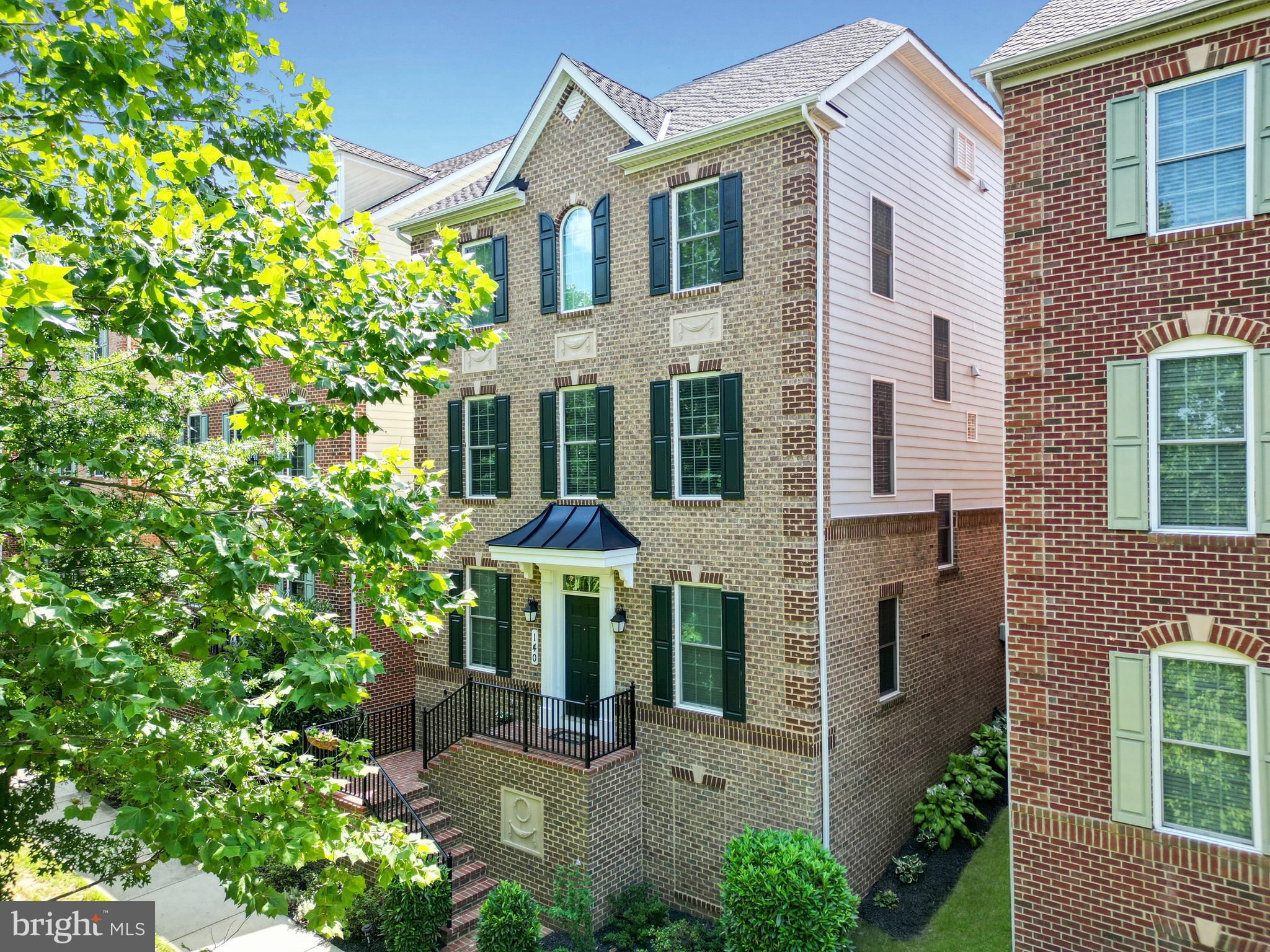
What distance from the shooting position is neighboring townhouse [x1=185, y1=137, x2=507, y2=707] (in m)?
17.2

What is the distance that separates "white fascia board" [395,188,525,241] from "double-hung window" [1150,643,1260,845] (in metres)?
11.9

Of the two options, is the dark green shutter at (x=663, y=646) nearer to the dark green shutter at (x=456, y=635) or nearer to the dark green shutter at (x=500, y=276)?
the dark green shutter at (x=456, y=635)

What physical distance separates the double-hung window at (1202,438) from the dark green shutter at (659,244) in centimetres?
667

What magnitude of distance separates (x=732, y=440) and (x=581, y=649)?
4673 millimetres

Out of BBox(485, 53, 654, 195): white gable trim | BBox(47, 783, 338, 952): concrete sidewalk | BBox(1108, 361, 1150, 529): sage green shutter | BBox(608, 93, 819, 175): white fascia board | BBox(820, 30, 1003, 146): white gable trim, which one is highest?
BBox(820, 30, 1003, 146): white gable trim

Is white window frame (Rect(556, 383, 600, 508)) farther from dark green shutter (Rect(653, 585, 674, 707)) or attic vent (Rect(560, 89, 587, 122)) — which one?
attic vent (Rect(560, 89, 587, 122))

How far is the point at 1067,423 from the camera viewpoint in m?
8.92

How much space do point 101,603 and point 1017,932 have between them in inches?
390

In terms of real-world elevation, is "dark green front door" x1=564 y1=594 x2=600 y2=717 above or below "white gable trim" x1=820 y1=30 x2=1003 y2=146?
below

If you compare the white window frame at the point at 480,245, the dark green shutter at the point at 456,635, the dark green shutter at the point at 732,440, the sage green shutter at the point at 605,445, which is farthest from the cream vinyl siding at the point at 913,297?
the dark green shutter at the point at 456,635

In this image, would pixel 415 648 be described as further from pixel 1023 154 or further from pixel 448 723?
pixel 1023 154

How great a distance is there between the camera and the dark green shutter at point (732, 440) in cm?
1159

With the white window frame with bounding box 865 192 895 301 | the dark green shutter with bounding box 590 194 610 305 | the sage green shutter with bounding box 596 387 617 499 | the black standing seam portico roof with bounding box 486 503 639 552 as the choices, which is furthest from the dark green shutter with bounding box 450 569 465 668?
the white window frame with bounding box 865 192 895 301

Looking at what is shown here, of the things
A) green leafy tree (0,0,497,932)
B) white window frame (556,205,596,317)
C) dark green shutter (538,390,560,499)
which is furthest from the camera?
dark green shutter (538,390,560,499)
